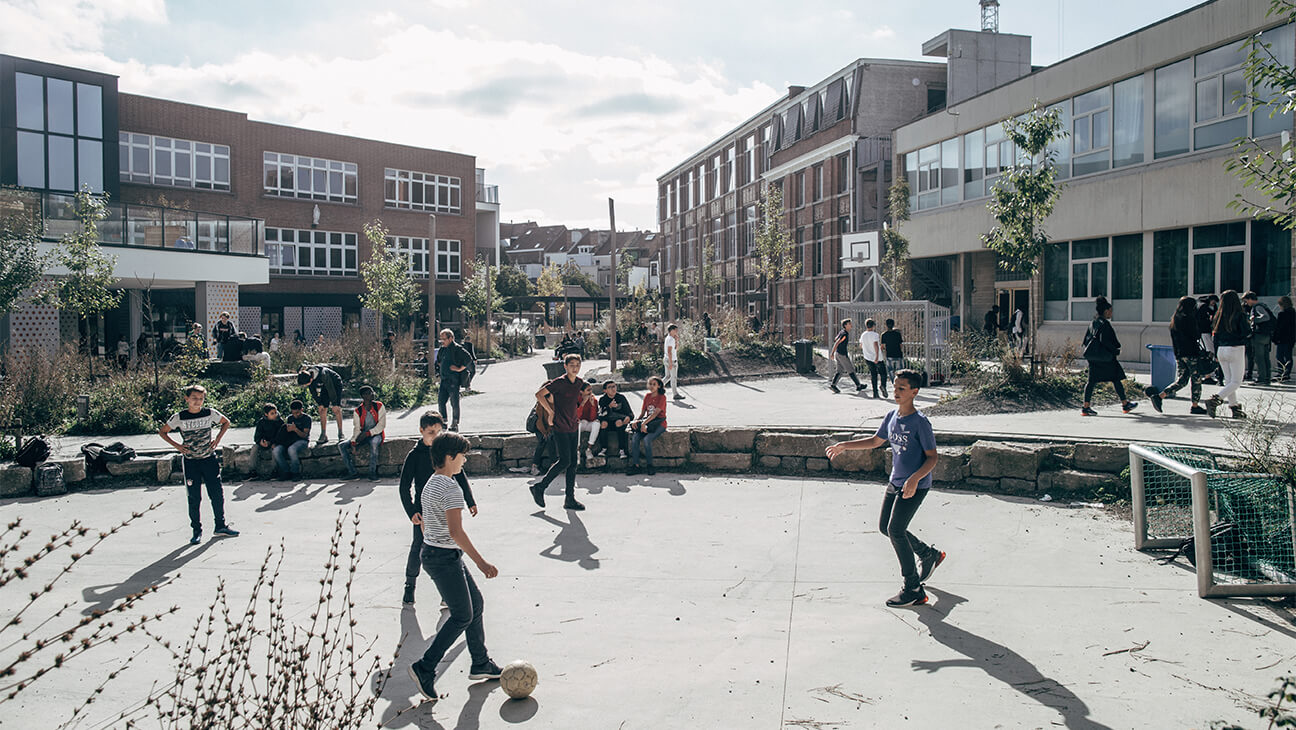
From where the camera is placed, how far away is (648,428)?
12.5 meters

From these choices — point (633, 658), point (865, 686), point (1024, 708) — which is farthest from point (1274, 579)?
point (633, 658)

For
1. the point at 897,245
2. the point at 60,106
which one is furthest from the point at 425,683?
the point at 60,106

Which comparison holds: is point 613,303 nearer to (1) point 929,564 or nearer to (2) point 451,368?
(2) point 451,368

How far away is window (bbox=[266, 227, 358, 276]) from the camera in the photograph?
4484 centimetres

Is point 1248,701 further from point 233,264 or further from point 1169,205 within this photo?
point 233,264

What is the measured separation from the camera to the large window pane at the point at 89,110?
3569cm

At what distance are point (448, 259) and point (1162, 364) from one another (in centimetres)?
4354

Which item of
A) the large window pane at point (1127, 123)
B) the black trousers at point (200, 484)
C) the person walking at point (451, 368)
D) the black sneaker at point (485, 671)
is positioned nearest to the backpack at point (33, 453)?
the black trousers at point (200, 484)

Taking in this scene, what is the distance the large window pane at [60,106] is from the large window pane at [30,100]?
258mm

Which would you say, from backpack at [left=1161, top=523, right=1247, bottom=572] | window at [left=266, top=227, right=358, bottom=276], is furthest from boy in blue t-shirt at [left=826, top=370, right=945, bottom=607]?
window at [left=266, top=227, right=358, bottom=276]

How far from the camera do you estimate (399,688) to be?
5250 mm

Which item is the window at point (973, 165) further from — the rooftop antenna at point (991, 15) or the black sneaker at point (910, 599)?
the black sneaker at point (910, 599)

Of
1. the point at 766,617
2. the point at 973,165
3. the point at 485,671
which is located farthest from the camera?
the point at 973,165

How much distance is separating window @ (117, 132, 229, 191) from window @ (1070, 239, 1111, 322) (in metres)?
36.9
